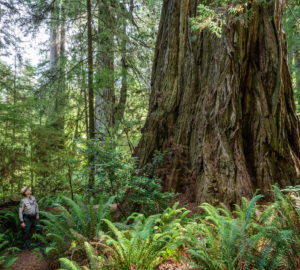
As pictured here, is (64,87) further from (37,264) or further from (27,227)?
(37,264)

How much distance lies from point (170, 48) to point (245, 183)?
398cm

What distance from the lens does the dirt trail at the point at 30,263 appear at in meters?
4.33

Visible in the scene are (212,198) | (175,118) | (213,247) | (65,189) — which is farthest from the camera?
(65,189)

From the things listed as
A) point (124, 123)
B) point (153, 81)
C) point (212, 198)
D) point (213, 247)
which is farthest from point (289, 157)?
point (124, 123)

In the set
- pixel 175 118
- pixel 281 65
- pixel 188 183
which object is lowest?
pixel 188 183

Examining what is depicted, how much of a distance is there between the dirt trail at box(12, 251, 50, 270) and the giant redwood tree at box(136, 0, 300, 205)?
2824mm

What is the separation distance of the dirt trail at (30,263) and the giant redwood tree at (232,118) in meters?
2.82

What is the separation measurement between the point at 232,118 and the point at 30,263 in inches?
198

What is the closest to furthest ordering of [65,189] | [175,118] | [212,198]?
[212,198] < [175,118] < [65,189]

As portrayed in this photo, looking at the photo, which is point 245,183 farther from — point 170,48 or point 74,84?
point 74,84

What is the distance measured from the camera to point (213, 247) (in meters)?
2.75

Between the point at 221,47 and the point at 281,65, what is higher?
the point at 221,47

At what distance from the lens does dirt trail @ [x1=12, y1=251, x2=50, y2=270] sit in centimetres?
433

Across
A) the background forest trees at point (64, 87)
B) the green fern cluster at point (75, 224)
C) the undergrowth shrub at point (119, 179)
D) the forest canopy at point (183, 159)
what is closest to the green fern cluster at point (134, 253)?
the forest canopy at point (183, 159)
